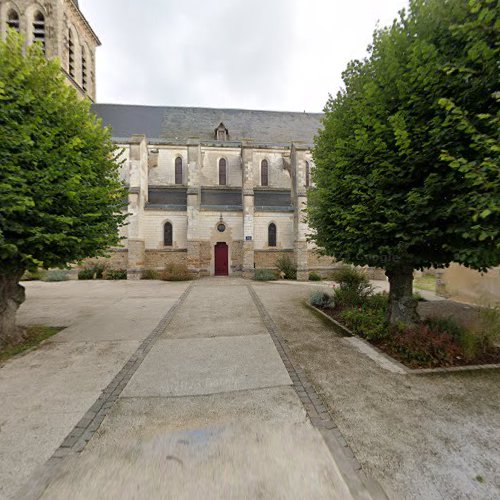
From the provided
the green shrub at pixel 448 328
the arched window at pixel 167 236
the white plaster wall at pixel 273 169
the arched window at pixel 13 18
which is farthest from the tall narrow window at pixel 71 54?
the green shrub at pixel 448 328

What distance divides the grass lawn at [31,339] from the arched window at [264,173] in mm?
17646

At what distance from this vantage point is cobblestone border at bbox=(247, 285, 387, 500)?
6.40 feet

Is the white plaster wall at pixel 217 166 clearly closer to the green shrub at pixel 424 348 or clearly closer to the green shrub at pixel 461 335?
the green shrub at pixel 461 335

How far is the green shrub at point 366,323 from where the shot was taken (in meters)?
5.05

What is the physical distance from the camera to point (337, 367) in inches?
156

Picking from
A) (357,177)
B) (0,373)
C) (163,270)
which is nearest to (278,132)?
(163,270)

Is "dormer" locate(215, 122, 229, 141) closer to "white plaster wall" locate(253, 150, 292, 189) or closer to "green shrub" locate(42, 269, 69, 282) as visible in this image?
"white plaster wall" locate(253, 150, 292, 189)

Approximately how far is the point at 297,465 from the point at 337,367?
2102mm

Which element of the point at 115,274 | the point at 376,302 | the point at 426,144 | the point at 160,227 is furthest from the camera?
the point at 160,227

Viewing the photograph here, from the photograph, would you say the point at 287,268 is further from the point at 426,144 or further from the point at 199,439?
the point at 199,439

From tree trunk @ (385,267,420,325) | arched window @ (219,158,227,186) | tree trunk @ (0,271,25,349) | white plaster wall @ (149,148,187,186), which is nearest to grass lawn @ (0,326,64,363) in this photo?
tree trunk @ (0,271,25,349)

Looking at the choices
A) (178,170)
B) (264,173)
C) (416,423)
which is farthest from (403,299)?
(178,170)

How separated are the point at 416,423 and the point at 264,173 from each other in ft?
65.5

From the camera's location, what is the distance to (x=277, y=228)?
17.5 metres
